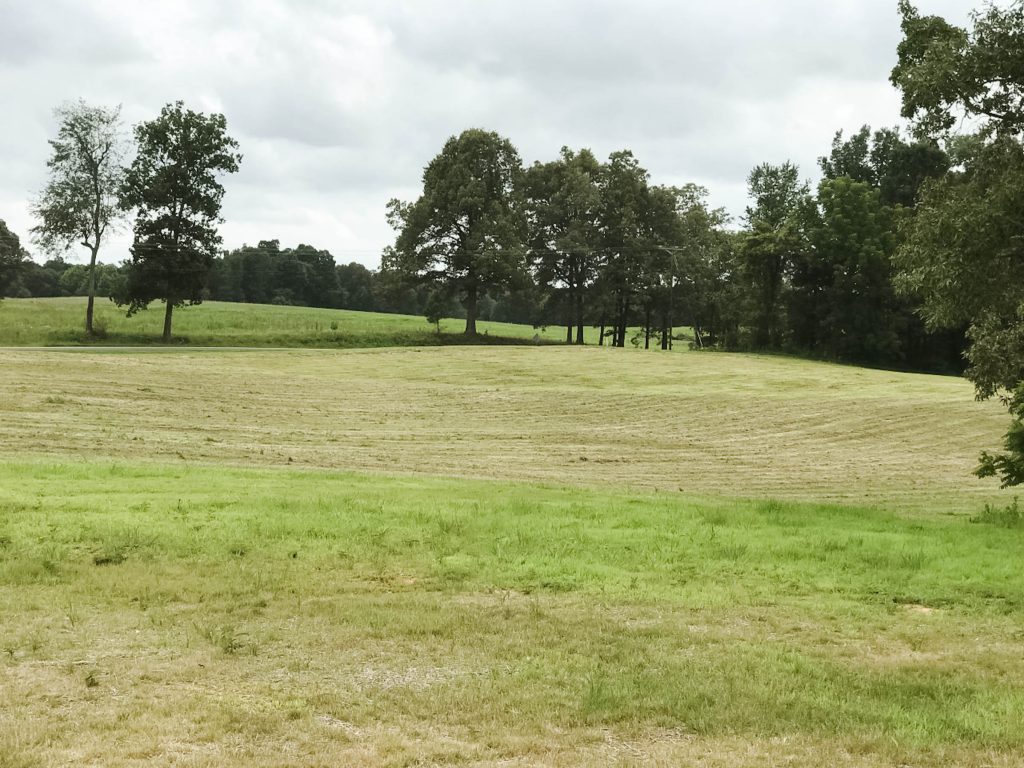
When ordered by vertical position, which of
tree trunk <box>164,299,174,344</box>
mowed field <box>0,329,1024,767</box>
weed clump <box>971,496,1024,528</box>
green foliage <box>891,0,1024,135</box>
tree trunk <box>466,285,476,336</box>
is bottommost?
mowed field <box>0,329,1024,767</box>

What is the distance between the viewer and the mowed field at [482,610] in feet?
18.7

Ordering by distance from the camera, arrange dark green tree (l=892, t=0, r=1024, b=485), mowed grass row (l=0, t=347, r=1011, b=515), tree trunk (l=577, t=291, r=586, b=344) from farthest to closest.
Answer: tree trunk (l=577, t=291, r=586, b=344) < mowed grass row (l=0, t=347, r=1011, b=515) < dark green tree (l=892, t=0, r=1024, b=485)

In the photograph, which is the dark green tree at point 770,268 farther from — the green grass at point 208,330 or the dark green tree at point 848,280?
the green grass at point 208,330

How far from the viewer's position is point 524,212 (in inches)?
3056

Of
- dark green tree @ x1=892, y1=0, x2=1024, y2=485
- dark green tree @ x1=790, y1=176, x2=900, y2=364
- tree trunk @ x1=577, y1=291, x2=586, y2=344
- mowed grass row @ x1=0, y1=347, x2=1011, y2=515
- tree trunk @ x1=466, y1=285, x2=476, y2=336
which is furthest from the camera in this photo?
tree trunk @ x1=577, y1=291, x2=586, y2=344

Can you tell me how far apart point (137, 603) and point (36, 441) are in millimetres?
12771

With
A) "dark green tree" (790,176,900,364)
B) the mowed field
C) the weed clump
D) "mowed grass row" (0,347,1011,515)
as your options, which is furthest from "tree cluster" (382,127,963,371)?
the weed clump

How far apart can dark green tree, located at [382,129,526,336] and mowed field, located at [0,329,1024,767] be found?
1924 inches

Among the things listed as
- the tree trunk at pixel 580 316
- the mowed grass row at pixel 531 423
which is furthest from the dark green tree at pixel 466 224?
the mowed grass row at pixel 531 423

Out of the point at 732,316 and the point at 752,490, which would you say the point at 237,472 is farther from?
the point at 732,316

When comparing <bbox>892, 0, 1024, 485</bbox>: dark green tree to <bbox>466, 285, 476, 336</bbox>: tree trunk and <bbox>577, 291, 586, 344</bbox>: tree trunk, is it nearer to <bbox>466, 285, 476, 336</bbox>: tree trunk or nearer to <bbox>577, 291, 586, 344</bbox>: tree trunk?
<bbox>466, 285, 476, 336</bbox>: tree trunk

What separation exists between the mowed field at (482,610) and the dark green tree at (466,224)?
48861 millimetres

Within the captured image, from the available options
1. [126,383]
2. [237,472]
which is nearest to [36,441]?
[237,472]

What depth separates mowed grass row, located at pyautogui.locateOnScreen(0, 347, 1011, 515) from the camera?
20.5 m
